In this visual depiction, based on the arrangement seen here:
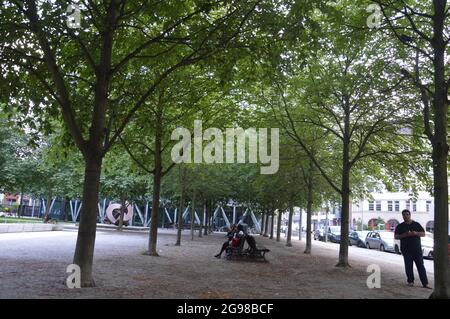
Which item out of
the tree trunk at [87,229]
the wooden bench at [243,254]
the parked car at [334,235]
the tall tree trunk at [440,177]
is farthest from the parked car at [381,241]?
the tree trunk at [87,229]

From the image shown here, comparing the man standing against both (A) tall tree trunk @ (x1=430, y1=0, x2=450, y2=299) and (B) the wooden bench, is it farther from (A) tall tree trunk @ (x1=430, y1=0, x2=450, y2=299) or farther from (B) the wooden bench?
(B) the wooden bench

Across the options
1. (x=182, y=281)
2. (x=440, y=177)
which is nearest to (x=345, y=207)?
(x=440, y=177)

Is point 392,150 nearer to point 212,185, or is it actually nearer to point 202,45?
point 202,45

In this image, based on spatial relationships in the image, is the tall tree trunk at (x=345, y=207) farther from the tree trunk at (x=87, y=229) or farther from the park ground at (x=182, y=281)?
the tree trunk at (x=87, y=229)

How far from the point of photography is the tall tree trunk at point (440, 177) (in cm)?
904

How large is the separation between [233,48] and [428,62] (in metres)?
6.14

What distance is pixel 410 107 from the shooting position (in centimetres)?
1484

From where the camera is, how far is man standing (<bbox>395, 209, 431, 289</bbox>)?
458 inches

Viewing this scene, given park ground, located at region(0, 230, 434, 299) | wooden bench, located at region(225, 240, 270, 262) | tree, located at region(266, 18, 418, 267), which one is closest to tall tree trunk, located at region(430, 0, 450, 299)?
park ground, located at region(0, 230, 434, 299)

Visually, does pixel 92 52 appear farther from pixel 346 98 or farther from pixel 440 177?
pixel 346 98

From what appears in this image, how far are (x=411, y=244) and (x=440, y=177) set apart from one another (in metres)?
3.13

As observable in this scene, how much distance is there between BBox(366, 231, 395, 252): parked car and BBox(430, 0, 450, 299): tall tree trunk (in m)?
28.2

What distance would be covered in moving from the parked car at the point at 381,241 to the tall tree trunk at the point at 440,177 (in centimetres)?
2820
